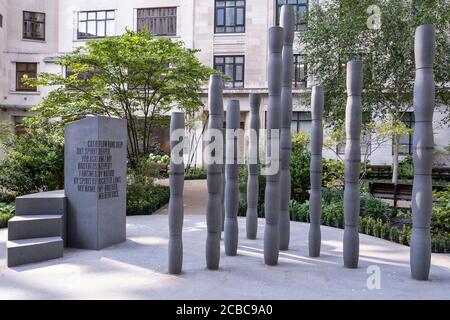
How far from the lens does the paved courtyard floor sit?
6438 millimetres

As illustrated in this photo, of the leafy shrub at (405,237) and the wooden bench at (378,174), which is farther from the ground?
the wooden bench at (378,174)

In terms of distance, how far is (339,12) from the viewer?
827 inches

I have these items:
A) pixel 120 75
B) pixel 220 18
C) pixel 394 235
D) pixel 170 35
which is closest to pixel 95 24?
pixel 170 35

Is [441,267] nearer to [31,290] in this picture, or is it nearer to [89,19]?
[31,290]

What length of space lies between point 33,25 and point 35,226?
101ft

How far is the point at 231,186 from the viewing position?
920 centimetres

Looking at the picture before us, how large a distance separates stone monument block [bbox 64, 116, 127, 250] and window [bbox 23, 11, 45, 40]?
2905cm

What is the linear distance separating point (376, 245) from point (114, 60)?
A: 11.0 m

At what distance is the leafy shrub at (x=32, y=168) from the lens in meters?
14.9

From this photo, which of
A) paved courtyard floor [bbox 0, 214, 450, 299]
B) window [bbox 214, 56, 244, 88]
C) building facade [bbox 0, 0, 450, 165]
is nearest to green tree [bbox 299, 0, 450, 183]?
building facade [bbox 0, 0, 450, 165]

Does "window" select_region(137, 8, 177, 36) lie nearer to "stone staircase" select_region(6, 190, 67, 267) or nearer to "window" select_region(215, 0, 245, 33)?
"window" select_region(215, 0, 245, 33)

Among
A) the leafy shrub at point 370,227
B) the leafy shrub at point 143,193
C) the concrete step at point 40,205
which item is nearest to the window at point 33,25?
the leafy shrub at point 143,193

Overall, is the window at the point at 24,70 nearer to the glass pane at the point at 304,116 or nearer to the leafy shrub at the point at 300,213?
the glass pane at the point at 304,116

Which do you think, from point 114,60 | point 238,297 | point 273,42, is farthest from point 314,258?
point 114,60
